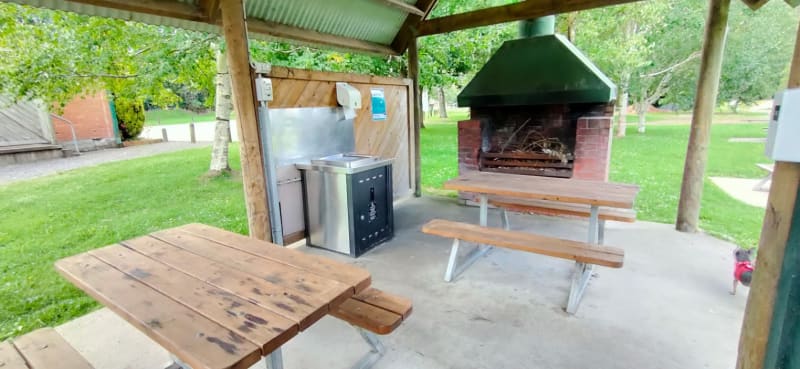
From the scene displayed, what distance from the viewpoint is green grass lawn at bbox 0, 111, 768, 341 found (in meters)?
2.97

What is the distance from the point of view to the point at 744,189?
568 cm

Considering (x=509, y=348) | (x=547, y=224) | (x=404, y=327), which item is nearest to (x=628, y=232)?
(x=547, y=224)

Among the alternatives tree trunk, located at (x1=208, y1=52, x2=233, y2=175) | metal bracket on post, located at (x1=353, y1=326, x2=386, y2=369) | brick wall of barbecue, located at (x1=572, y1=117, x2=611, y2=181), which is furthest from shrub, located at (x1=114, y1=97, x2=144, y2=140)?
metal bracket on post, located at (x1=353, y1=326, x2=386, y2=369)

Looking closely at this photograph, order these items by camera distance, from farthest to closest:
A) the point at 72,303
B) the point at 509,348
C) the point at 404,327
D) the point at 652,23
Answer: the point at 652,23 < the point at 72,303 < the point at 404,327 < the point at 509,348

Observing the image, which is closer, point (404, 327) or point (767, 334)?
point (767, 334)

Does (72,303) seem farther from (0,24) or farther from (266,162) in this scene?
(0,24)

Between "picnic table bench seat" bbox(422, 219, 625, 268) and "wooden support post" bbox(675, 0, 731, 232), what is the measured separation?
6.60 feet

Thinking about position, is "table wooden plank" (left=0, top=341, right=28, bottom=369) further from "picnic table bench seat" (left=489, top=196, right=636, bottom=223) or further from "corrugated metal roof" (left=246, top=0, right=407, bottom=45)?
"picnic table bench seat" (left=489, top=196, right=636, bottom=223)

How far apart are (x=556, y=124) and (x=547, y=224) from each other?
4.51 feet

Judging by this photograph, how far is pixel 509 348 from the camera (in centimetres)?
212

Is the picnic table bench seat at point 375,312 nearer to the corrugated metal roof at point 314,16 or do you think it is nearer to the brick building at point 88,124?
the corrugated metal roof at point 314,16

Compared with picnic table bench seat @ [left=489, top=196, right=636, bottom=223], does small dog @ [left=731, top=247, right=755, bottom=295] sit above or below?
below

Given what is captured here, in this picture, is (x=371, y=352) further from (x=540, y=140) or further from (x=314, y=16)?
(x=540, y=140)

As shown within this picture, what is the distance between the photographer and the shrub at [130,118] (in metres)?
11.9
